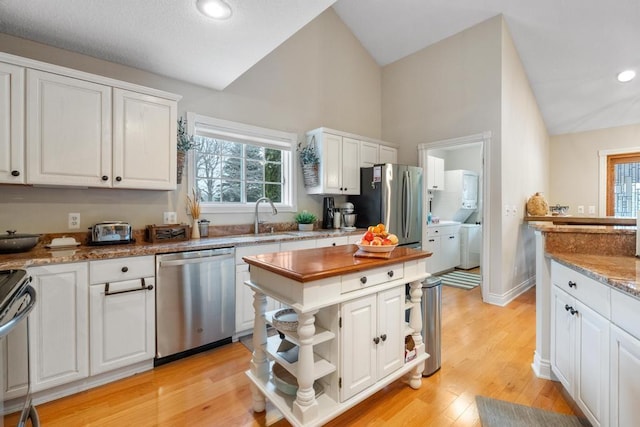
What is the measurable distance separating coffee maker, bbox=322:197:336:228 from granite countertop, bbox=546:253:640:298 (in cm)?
247

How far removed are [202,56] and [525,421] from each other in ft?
11.1

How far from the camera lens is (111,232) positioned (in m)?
2.34

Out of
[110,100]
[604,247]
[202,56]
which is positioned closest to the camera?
[604,247]

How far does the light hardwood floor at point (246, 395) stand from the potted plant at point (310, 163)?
2089 millimetres

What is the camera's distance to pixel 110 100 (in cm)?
225

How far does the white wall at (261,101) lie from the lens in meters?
2.27

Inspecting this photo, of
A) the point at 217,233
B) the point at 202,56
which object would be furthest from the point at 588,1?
the point at 217,233

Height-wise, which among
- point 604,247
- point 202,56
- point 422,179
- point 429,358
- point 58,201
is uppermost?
point 202,56

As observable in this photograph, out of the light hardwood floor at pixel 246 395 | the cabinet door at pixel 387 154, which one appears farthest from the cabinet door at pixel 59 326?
the cabinet door at pixel 387 154

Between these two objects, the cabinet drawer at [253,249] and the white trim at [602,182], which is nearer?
the cabinet drawer at [253,249]

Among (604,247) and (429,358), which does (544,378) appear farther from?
(604,247)

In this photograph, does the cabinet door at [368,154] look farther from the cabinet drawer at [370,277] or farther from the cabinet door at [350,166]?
the cabinet drawer at [370,277]

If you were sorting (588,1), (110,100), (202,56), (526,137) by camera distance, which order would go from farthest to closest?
(526,137)
(588,1)
(202,56)
(110,100)

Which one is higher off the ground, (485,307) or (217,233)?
(217,233)
